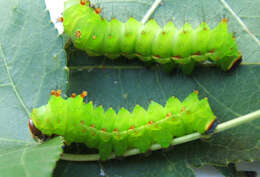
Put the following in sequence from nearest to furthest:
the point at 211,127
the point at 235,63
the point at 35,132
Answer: the point at 35,132 < the point at 211,127 < the point at 235,63

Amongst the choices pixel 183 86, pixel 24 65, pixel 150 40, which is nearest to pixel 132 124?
pixel 183 86

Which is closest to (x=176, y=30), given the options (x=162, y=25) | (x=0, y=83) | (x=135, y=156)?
(x=162, y=25)

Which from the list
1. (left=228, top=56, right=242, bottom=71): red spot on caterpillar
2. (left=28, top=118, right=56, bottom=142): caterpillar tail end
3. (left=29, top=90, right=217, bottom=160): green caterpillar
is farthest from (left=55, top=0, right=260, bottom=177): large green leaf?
(left=28, top=118, right=56, bottom=142): caterpillar tail end

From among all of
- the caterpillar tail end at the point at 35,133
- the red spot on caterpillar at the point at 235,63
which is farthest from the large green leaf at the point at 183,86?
the caterpillar tail end at the point at 35,133

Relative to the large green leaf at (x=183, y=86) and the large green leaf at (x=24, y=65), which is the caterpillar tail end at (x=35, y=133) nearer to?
the large green leaf at (x=24, y=65)

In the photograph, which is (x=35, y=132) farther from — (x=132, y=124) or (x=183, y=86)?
(x=183, y=86)

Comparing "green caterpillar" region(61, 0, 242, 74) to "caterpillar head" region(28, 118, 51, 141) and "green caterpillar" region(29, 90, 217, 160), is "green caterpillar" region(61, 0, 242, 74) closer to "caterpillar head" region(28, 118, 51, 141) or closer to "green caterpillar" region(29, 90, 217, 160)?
"green caterpillar" region(29, 90, 217, 160)

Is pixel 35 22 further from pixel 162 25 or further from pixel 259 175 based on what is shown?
pixel 259 175
